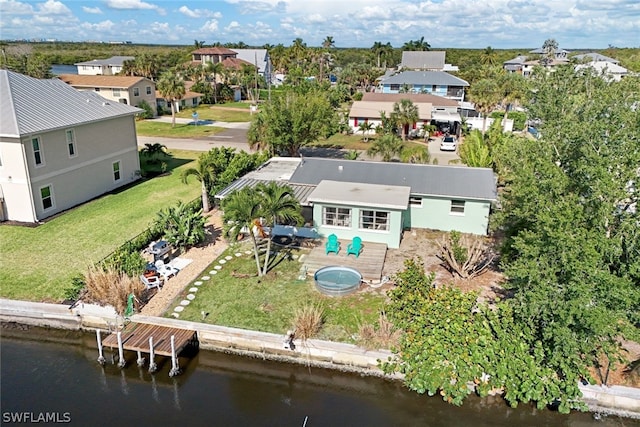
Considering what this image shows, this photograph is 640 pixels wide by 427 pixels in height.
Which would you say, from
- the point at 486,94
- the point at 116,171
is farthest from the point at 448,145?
the point at 116,171

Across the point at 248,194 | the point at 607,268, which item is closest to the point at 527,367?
the point at 607,268

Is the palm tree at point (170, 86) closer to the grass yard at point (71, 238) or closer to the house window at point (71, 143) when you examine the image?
the grass yard at point (71, 238)

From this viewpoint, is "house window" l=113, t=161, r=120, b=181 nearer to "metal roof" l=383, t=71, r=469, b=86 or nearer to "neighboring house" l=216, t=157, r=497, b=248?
"neighboring house" l=216, t=157, r=497, b=248

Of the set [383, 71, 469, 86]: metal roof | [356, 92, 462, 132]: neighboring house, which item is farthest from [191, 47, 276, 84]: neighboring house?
[356, 92, 462, 132]: neighboring house

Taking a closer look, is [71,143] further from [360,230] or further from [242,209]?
[360,230]

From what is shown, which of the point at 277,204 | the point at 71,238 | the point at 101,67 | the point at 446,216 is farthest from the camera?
the point at 101,67

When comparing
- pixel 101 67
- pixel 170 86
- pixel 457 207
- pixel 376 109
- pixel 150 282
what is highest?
pixel 101 67
